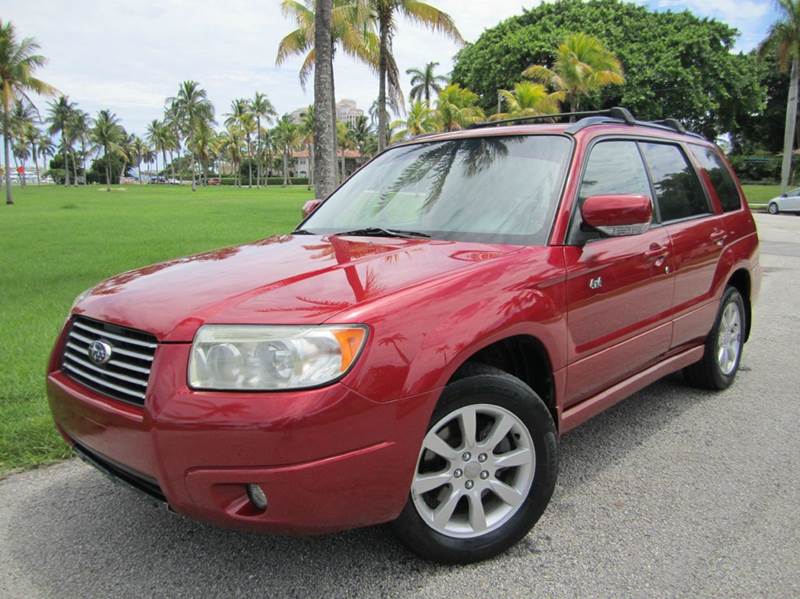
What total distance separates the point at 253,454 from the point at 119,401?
616mm

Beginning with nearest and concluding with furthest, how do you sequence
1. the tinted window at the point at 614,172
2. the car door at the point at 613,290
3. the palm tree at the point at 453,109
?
the car door at the point at 613,290 < the tinted window at the point at 614,172 < the palm tree at the point at 453,109

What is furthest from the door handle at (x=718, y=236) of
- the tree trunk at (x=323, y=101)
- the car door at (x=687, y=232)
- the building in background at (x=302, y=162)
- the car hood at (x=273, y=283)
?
the building in background at (x=302, y=162)

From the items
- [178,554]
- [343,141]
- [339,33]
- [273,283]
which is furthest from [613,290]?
[343,141]

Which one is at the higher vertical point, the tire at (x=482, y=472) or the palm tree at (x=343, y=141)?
the palm tree at (x=343, y=141)

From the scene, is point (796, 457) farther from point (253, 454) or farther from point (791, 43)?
point (791, 43)

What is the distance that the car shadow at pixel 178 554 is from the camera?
2.37m

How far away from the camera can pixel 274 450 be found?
1946 millimetres

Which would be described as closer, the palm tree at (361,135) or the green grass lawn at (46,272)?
the green grass lawn at (46,272)

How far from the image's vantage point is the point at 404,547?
243cm

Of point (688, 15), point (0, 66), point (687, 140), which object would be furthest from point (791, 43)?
point (0, 66)

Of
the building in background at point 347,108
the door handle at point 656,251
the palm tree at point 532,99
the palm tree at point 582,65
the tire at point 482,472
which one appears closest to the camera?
the tire at point 482,472

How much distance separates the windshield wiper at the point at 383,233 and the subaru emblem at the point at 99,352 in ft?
4.57

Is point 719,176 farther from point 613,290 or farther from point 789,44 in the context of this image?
point 789,44

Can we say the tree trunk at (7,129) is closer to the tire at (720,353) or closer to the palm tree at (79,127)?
the tire at (720,353)
